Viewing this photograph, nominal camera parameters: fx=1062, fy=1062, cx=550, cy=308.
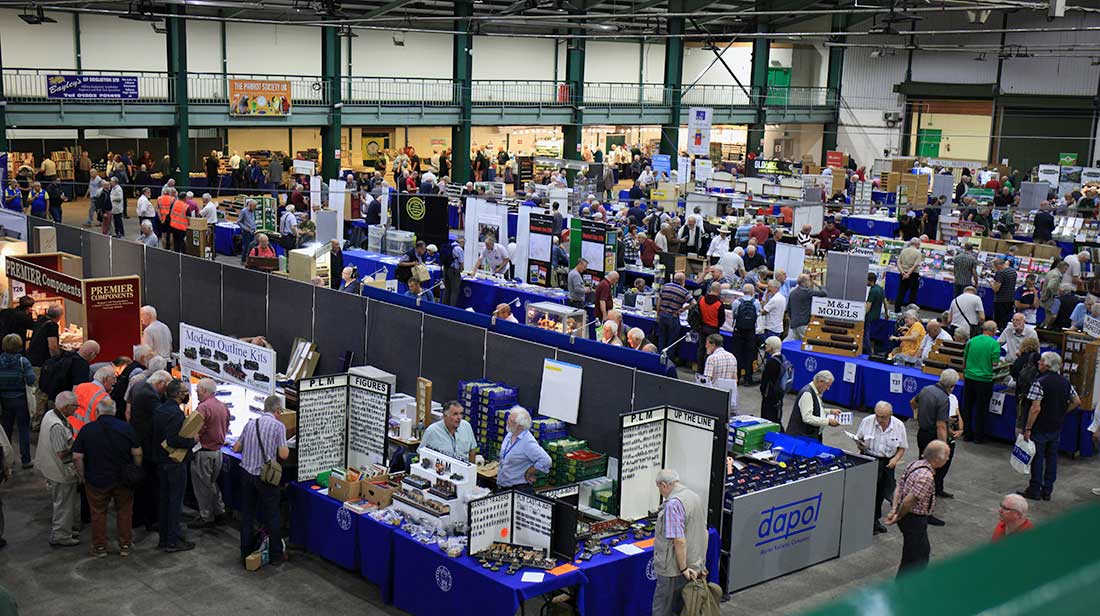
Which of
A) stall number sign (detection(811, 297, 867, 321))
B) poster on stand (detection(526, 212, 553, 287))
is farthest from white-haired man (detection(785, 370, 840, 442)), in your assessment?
poster on stand (detection(526, 212, 553, 287))

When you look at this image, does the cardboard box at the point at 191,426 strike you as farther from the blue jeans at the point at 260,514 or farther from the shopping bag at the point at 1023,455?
the shopping bag at the point at 1023,455

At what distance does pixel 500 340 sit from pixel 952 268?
41.1 feet

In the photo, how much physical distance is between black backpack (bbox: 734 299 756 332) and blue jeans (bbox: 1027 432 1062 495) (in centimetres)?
425

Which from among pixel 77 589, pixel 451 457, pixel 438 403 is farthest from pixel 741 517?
pixel 77 589

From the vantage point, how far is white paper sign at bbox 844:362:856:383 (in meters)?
13.6

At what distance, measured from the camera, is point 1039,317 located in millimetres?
17438

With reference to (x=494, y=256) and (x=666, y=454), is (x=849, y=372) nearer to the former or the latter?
(x=666, y=454)

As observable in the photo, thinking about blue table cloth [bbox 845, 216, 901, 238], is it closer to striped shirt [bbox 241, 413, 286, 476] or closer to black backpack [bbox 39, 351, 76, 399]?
black backpack [bbox 39, 351, 76, 399]

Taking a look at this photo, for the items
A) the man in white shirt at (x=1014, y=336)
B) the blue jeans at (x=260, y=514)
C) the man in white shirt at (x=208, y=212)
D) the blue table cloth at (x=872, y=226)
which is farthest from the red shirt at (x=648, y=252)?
the blue jeans at (x=260, y=514)

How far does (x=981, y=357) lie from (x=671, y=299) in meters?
4.47

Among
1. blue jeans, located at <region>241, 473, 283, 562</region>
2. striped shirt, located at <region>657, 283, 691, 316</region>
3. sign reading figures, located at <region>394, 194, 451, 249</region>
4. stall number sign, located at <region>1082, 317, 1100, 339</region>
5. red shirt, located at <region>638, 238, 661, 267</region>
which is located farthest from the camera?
sign reading figures, located at <region>394, 194, 451, 249</region>

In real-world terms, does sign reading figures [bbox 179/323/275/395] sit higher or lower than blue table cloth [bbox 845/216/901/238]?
lower

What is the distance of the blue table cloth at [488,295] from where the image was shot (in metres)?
17.3

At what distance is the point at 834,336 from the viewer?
13938 mm
